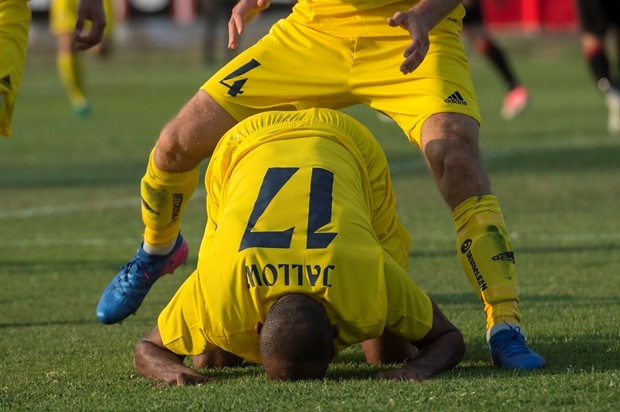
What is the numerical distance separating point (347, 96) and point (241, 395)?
1.53 metres

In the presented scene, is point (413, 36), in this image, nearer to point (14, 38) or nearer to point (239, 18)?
point (239, 18)

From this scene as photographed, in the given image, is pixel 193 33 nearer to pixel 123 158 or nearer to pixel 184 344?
pixel 123 158

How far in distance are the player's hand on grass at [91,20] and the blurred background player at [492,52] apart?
1060 cm

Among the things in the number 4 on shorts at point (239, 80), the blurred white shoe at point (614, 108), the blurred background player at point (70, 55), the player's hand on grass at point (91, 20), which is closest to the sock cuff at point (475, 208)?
the number 4 on shorts at point (239, 80)

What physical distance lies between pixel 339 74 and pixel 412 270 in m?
2.09

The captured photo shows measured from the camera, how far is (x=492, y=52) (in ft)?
53.7

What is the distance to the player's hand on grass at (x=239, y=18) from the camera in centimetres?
530

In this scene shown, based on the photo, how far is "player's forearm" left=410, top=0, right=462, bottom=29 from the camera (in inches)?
193

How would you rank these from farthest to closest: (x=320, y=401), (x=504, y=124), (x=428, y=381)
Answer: (x=504, y=124) < (x=428, y=381) < (x=320, y=401)

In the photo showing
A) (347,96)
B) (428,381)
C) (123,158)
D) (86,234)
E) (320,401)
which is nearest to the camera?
(320,401)

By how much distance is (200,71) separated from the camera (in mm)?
29375

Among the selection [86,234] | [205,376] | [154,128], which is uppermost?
[205,376]

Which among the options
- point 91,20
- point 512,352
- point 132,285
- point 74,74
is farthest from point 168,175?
point 74,74

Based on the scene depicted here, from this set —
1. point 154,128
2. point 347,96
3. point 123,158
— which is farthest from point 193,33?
point 347,96
